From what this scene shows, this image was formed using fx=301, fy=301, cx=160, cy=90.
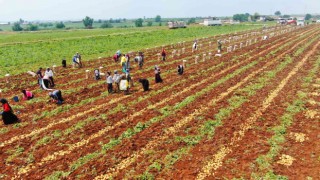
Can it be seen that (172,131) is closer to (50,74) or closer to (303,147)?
(303,147)

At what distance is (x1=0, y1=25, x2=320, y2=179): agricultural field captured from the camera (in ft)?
36.1

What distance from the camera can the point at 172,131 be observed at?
1420 centimetres

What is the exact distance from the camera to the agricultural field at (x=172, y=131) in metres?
11.0

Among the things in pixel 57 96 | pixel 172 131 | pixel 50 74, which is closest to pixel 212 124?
pixel 172 131

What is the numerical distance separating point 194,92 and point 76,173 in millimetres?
11475

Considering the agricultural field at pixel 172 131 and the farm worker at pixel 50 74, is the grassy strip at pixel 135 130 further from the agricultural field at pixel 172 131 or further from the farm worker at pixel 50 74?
the farm worker at pixel 50 74

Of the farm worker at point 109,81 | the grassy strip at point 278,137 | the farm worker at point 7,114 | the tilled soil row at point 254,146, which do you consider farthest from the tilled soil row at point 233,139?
the farm worker at point 7,114

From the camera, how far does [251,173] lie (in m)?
10.5

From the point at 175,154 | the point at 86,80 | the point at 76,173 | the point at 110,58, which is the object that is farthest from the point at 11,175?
the point at 110,58

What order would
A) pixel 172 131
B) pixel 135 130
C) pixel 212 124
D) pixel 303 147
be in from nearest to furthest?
pixel 303 147 < pixel 172 131 < pixel 135 130 < pixel 212 124

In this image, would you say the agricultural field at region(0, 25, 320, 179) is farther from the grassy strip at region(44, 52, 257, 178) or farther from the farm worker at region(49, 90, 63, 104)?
→ the farm worker at region(49, 90, 63, 104)

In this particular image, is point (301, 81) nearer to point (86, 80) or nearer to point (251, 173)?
point (251, 173)

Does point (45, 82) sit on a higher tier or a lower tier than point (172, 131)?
higher

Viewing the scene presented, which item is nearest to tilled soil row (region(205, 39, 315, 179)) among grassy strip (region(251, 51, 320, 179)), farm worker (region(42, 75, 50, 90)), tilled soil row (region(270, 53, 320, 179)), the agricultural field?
the agricultural field
